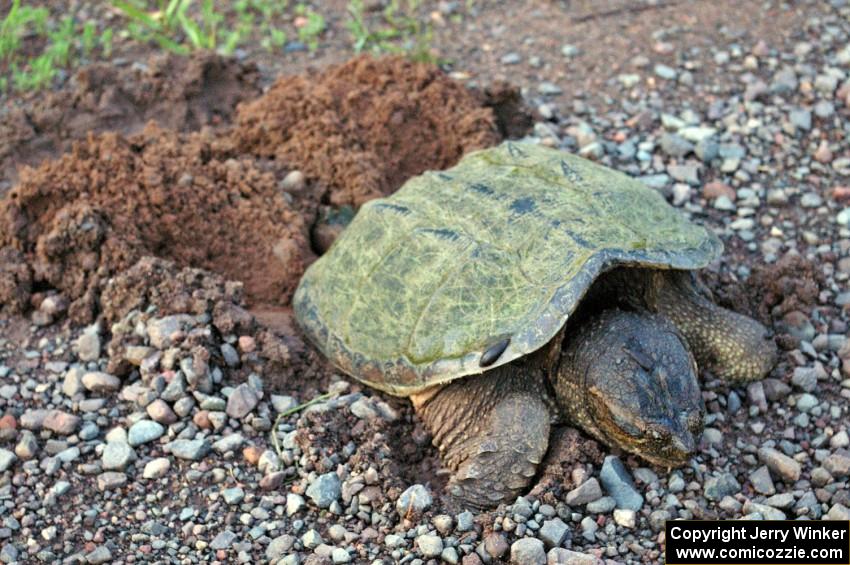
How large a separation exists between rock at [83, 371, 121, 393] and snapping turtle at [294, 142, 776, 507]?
0.76 meters

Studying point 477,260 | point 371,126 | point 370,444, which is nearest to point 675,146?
point 371,126

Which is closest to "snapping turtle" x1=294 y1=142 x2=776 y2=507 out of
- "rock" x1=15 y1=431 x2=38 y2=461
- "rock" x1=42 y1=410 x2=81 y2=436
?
"rock" x1=42 y1=410 x2=81 y2=436

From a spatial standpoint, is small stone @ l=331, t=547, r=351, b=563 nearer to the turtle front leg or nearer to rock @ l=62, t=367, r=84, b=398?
the turtle front leg

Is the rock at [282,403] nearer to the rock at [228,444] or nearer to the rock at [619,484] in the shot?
the rock at [228,444]

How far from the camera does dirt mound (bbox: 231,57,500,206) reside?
455cm

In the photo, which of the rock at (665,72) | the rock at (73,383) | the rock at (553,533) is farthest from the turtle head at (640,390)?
the rock at (665,72)

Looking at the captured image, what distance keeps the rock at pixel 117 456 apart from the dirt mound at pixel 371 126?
61.9 inches

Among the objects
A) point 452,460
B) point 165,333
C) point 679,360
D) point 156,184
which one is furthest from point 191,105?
point 679,360

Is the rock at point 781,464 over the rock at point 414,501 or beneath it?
beneath

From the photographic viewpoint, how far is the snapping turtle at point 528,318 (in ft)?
10.5

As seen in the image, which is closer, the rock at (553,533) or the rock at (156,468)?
the rock at (553,533)

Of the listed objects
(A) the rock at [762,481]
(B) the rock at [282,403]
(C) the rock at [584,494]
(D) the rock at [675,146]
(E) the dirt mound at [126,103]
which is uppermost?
(E) the dirt mound at [126,103]

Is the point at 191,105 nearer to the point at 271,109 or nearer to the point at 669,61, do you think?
the point at 271,109

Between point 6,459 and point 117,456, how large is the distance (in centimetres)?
38
